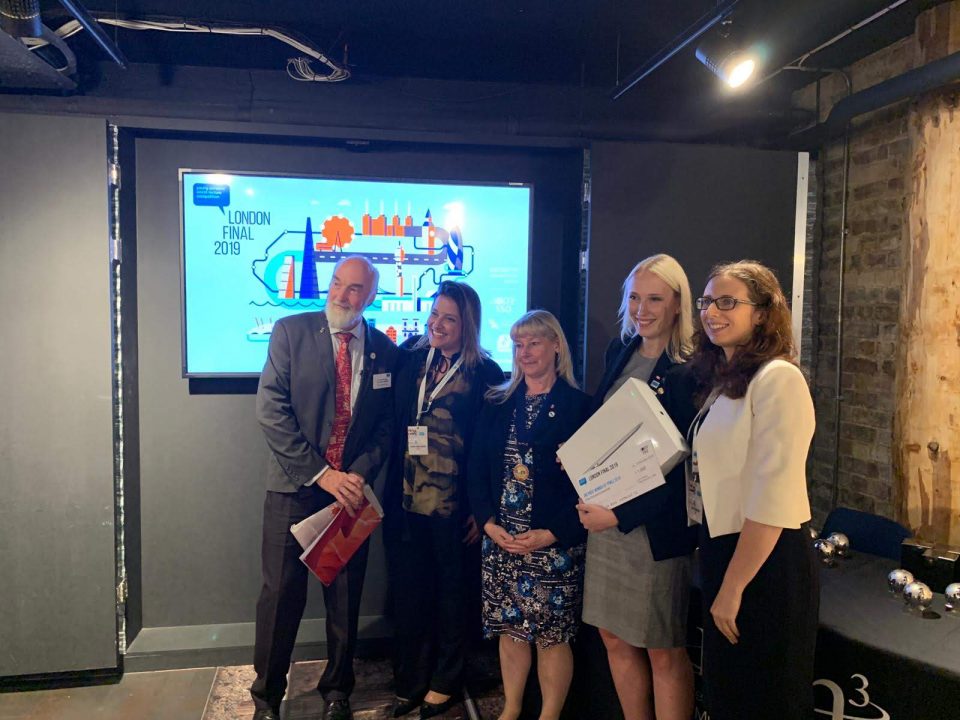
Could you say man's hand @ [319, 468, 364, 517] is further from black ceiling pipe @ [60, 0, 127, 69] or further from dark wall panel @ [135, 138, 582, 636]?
black ceiling pipe @ [60, 0, 127, 69]

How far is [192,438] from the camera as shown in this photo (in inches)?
124

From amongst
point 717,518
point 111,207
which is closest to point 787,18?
point 717,518

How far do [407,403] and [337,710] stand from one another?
123 centimetres

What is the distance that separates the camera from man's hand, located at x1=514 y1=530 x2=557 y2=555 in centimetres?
216

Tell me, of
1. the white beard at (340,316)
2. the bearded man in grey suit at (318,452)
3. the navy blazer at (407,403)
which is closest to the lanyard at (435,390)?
the navy blazer at (407,403)

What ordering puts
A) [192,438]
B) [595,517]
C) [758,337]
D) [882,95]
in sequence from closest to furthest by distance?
[758,337], [595,517], [882,95], [192,438]

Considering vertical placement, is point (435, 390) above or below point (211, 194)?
below

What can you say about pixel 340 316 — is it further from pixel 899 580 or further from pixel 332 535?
pixel 899 580

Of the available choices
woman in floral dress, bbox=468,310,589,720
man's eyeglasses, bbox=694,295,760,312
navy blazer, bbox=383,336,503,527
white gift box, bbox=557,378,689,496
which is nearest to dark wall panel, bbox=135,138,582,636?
navy blazer, bbox=383,336,503,527

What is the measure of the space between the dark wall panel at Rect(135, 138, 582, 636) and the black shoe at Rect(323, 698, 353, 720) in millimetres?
686

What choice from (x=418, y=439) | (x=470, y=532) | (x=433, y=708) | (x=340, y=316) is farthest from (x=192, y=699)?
(x=340, y=316)

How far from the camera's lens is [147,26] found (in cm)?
Answer: 269

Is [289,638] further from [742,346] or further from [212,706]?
[742,346]

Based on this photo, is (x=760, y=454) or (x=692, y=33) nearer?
(x=760, y=454)
